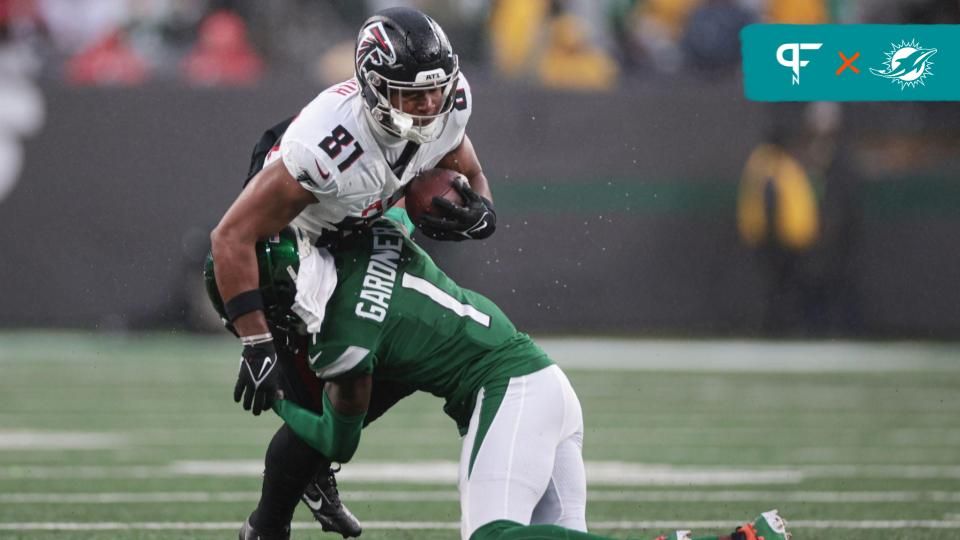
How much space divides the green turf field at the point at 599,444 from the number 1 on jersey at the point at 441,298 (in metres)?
1.15

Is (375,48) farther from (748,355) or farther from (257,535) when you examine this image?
(748,355)

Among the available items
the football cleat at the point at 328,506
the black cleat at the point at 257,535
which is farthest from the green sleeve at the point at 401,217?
the black cleat at the point at 257,535

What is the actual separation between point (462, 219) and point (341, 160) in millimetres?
370

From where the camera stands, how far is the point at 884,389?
940 centimetres

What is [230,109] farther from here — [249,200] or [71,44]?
[249,200]

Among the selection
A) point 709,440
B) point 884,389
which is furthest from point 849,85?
point 884,389

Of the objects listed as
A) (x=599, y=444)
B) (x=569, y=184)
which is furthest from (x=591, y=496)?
(x=569, y=184)

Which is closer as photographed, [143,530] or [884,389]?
[143,530]

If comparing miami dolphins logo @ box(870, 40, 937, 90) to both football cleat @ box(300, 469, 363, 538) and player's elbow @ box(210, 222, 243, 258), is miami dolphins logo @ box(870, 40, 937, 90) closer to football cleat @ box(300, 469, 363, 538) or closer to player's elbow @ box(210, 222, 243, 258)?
football cleat @ box(300, 469, 363, 538)

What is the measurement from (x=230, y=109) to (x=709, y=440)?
553cm

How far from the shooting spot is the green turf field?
17.7ft

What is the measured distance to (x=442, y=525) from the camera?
17.2 ft

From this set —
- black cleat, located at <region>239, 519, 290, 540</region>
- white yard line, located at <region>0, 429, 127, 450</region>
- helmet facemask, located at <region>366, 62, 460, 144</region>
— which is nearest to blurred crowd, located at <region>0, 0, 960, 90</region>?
white yard line, located at <region>0, 429, 127, 450</region>

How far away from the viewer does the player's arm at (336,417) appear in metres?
4.12
